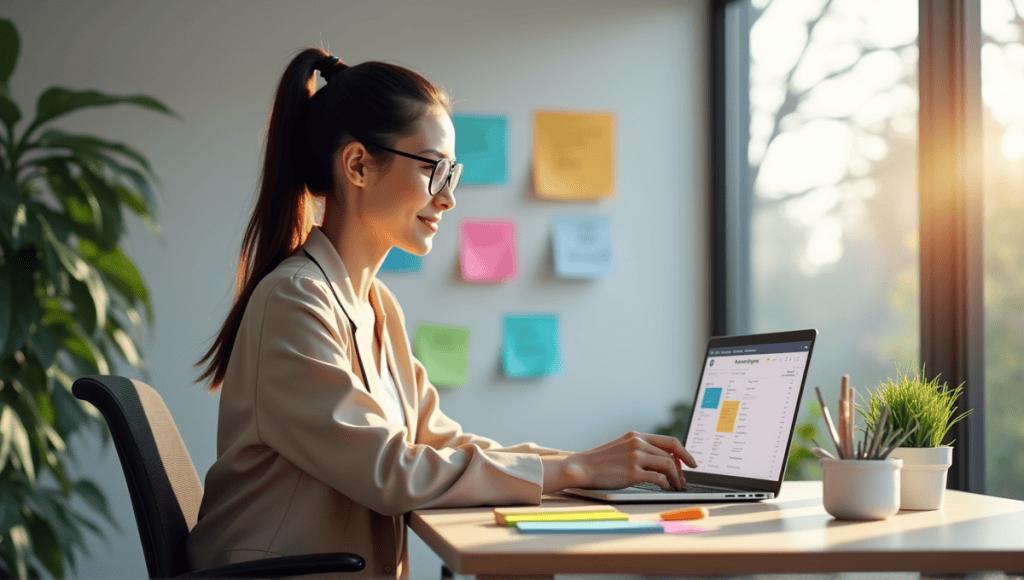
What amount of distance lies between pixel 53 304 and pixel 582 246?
132 cm

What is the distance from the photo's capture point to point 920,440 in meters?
1.13

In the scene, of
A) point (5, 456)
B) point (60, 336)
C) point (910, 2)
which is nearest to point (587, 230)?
point (910, 2)

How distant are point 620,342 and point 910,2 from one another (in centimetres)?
111

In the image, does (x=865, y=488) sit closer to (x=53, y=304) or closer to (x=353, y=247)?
(x=353, y=247)

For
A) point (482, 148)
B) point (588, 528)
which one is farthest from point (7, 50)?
point (588, 528)

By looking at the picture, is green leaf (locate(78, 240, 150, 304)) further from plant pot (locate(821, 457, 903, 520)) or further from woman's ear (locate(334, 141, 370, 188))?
plant pot (locate(821, 457, 903, 520))

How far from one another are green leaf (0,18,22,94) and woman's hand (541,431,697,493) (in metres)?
1.56

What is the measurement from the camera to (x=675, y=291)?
2551mm

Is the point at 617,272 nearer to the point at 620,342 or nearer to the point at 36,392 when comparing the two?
the point at 620,342

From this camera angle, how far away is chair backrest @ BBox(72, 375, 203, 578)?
3.39 ft

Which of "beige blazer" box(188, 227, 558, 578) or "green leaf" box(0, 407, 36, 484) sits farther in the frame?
"green leaf" box(0, 407, 36, 484)

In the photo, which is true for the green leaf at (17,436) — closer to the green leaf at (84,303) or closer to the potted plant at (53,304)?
the potted plant at (53,304)

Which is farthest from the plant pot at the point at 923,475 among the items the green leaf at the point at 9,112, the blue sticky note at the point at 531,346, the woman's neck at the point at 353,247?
the green leaf at the point at 9,112

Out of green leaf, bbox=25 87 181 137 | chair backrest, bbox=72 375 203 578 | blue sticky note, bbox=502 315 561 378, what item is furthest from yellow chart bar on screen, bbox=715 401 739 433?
green leaf, bbox=25 87 181 137
